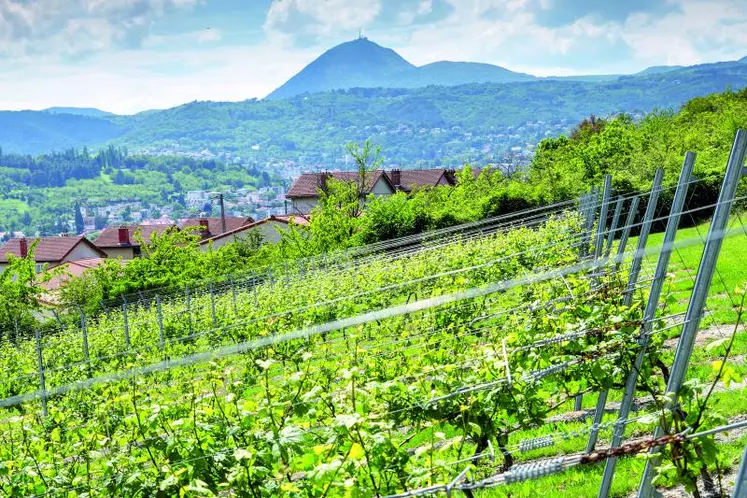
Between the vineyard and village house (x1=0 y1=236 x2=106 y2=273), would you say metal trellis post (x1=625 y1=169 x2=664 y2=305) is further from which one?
village house (x1=0 y1=236 x2=106 y2=273)

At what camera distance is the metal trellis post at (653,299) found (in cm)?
446

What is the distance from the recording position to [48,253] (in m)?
90.5

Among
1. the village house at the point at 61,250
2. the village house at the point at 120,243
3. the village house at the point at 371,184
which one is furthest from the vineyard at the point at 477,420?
the village house at the point at 61,250

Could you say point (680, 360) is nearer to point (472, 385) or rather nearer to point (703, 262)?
point (703, 262)

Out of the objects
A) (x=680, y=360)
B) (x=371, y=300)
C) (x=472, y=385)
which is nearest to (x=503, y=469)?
(x=472, y=385)

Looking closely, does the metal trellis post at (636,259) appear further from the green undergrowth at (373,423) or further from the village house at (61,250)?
the village house at (61,250)

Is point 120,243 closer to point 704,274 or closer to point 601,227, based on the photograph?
point 601,227

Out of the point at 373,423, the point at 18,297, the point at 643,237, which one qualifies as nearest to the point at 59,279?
the point at 18,297

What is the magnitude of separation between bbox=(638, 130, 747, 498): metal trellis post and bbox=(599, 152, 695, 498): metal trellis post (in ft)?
1.57

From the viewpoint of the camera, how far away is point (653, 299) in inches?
180

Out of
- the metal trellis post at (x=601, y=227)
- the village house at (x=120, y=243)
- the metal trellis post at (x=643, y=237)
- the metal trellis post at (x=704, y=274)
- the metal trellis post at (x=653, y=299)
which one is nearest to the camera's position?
the metal trellis post at (x=704, y=274)

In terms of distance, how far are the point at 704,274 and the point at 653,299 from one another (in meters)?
0.72

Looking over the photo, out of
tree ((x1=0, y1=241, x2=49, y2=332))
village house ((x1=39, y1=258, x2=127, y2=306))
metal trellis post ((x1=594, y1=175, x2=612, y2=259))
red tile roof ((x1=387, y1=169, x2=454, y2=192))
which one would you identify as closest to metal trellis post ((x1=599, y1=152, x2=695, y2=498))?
metal trellis post ((x1=594, y1=175, x2=612, y2=259))

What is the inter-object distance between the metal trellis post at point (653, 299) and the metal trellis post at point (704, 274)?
48 cm
